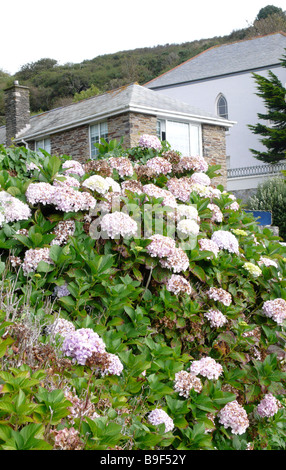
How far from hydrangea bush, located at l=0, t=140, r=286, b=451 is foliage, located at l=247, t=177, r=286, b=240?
16347mm

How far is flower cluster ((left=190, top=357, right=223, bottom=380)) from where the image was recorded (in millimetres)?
3090

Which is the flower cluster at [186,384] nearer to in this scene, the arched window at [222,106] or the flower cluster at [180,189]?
the flower cluster at [180,189]

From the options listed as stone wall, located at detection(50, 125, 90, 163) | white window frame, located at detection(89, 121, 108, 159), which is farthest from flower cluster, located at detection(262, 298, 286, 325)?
stone wall, located at detection(50, 125, 90, 163)

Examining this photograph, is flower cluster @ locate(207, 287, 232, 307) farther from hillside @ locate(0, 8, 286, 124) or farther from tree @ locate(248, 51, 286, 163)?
hillside @ locate(0, 8, 286, 124)

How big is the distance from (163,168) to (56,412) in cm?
292

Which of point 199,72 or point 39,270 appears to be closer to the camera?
point 39,270

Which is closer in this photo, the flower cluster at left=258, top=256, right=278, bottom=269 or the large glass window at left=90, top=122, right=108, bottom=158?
the flower cluster at left=258, top=256, right=278, bottom=269

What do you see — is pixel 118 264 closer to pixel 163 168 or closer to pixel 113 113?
pixel 163 168

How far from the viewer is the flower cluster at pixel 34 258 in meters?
3.11

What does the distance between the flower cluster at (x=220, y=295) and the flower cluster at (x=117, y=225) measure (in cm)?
71

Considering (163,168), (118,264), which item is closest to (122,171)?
(163,168)

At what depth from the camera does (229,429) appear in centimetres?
318

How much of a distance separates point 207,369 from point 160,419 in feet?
1.77

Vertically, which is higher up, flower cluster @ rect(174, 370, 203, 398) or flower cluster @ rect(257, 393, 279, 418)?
flower cluster @ rect(174, 370, 203, 398)
